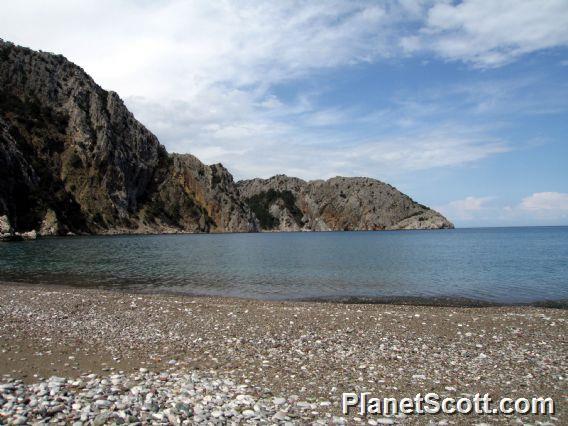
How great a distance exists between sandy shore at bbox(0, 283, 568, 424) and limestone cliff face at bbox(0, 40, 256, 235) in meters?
118

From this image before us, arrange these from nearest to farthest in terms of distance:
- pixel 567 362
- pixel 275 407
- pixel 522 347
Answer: pixel 275 407, pixel 567 362, pixel 522 347

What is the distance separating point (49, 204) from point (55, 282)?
112 meters

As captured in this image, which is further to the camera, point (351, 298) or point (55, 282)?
point (55, 282)

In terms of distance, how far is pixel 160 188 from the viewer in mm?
198750

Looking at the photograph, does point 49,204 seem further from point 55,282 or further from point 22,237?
point 55,282

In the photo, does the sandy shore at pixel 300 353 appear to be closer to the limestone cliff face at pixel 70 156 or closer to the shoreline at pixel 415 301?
the shoreline at pixel 415 301

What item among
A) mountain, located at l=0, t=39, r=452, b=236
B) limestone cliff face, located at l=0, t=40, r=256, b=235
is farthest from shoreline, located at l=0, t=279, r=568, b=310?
limestone cliff face, located at l=0, t=40, r=256, b=235

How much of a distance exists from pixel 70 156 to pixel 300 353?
165772mm

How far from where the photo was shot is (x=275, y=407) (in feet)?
30.3

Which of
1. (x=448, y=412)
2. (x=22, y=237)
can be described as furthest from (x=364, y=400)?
(x=22, y=237)

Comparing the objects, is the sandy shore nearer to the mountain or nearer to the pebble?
the pebble

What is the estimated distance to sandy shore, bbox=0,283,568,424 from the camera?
1032 centimetres

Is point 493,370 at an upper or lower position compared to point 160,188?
lower

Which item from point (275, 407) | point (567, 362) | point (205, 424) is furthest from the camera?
point (567, 362)
